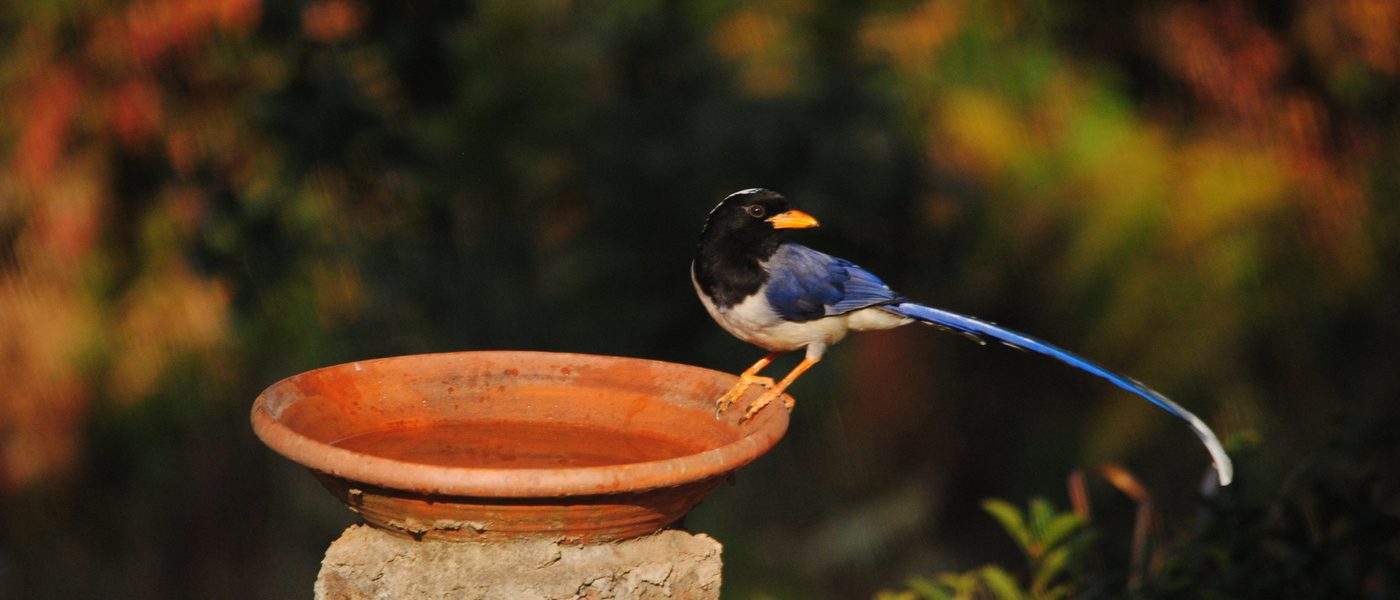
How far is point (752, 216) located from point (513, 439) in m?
0.96

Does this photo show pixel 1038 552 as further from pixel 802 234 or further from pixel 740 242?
pixel 802 234

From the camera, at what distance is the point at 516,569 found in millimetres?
2506

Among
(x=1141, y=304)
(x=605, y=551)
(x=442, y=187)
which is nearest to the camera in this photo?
(x=605, y=551)

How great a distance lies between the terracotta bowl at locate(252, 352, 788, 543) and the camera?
241 centimetres

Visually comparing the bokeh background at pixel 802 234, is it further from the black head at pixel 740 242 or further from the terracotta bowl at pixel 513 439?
the terracotta bowl at pixel 513 439

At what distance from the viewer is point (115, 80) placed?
21.1 feet

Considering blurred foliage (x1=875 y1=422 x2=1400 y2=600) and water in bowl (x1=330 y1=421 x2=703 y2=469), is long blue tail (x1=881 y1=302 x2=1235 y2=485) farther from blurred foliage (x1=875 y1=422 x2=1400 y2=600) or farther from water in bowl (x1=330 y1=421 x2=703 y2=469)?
water in bowl (x1=330 y1=421 x2=703 y2=469)

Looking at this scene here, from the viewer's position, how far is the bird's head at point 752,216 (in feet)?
11.9

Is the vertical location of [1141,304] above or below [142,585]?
above

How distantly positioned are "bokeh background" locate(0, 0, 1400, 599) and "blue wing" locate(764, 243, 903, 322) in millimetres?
1791

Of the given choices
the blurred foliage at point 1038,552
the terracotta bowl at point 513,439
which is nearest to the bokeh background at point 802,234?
the blurred foliage at point 1038,552

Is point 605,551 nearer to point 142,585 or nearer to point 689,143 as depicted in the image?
point 689,143

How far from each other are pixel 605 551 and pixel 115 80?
4760 millimetres

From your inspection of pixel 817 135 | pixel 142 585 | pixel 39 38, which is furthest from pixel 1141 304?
pixel 39 38
